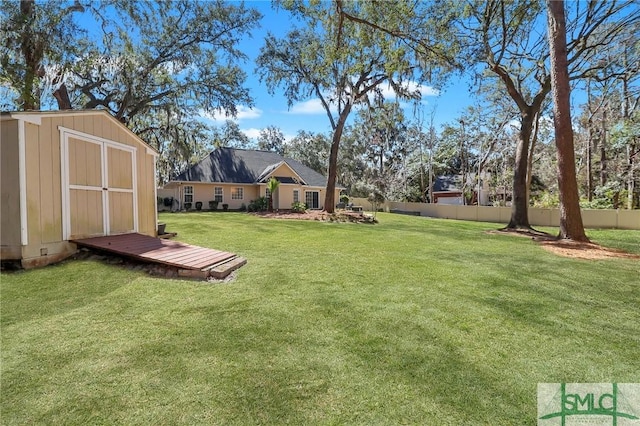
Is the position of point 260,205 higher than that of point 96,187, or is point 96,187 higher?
point 96,187

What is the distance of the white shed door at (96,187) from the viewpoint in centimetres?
545

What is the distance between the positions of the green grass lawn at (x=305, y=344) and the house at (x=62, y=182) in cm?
57

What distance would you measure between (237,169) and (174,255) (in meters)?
19.1

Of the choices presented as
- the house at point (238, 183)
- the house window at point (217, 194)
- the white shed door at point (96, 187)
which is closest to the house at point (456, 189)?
the house at point (238, 183)

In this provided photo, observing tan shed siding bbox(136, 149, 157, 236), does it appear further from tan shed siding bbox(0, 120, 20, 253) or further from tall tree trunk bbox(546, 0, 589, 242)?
tall tree trunk bbox(546, 0, 589, 242)

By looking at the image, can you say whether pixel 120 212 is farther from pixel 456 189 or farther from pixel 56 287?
pixel 456 189

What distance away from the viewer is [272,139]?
45781 millimetres

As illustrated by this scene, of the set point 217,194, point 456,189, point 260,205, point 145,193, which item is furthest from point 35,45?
point 456,189

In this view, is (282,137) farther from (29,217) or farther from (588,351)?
(588,351)

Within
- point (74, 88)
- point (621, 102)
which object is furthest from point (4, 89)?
point (621, 102)

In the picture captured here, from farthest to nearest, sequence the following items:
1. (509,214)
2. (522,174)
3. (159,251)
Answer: (509,214) < (522,174) < (159,251)

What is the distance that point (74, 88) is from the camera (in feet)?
48.0

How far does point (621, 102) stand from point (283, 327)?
23.5 metres

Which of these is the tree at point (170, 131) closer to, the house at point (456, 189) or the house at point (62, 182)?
the house at point (62, 182)
